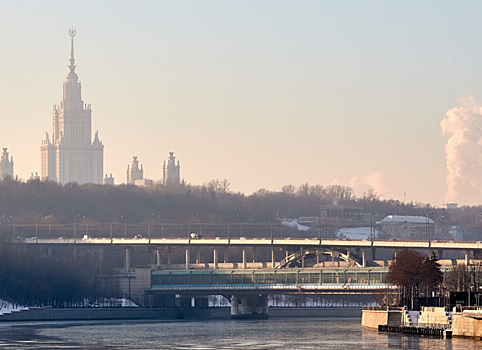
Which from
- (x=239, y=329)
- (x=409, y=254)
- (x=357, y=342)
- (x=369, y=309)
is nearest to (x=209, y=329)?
(x=239, y=329)

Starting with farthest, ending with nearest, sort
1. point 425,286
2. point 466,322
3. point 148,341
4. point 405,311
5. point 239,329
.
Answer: point 425,286, point 239,329, point 405,311, point 148,341, point 466,322

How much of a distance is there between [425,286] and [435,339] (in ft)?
167

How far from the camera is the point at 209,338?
15475 cm

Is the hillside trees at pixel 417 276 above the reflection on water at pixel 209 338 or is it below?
above

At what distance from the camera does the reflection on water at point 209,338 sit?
136250 millimetres

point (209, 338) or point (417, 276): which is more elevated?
point (417, 276)

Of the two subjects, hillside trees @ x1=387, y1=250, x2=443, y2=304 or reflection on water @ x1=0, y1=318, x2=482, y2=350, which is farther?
hillside trees @ x1=387, y1=250, x2=443, y2=304

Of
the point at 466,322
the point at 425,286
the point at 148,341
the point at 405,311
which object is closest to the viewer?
the point at 466,322

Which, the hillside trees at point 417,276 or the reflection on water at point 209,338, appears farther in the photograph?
the hillside trees at point 417,276

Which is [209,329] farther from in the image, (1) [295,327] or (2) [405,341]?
(2) [405,341]

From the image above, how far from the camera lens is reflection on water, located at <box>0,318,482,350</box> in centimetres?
13625

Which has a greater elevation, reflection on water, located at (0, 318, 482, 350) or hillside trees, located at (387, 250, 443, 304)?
hillside trees, located at (387, 250, 443, 304)

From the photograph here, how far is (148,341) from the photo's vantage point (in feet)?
490

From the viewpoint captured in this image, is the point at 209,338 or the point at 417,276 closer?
the point at 209,338
